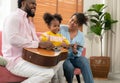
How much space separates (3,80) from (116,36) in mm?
3662

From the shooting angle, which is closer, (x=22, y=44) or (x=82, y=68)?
(x=22, y=44)

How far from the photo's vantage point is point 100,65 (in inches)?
220

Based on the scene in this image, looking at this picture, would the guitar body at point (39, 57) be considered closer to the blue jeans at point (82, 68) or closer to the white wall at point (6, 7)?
the blue jeans at point (82, 68)

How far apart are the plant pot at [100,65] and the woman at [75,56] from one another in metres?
2.15

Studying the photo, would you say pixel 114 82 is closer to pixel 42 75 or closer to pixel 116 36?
pixel 116 36

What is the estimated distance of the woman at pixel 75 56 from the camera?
3.17 metres

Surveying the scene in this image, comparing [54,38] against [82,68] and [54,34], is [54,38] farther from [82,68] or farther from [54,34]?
[82,68]

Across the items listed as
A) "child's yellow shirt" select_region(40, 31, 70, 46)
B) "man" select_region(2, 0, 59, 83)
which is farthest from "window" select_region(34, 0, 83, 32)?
"man" select_region(2, 0, 59, 83)

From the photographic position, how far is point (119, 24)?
5.66 metres

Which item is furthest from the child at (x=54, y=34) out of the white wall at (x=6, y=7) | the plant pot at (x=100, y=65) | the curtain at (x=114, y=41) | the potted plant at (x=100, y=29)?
the curtain at (x=114, y=41)

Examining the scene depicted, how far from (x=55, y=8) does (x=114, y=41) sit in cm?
159

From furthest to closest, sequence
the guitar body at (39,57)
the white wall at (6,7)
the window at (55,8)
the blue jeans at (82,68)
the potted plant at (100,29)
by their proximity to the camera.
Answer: the potted plant at (100,29)
the window at (55,8)
the white wall at (6,7)
the blue jeans at (82,68)
the guitar body at (39,57)

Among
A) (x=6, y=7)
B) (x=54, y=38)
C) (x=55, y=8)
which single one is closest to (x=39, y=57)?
(x=54, y=38)

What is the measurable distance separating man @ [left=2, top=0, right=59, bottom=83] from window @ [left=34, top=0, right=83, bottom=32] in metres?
2.43
